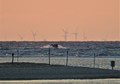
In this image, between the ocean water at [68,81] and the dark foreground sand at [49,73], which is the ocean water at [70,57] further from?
the ocean water at [68,81]

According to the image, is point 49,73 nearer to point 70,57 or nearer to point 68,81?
point 68,81

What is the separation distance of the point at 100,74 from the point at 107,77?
5.47 feet

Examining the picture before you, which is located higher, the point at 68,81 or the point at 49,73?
the point at 49,73

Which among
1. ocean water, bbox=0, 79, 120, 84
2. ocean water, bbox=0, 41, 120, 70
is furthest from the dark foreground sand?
ocean water, bbox=0, 41, 120, 70

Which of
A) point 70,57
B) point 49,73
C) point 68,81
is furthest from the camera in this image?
point 70,57

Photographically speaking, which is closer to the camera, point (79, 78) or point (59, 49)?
point (79, 78)

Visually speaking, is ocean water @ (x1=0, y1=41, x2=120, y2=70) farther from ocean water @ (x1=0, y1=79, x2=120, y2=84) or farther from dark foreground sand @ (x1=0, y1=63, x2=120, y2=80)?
ocean water @ (x1=0, y1=79, x2=120, y2=84)

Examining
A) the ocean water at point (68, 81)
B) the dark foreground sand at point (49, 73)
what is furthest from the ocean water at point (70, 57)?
the ocean water at point (68, 81)

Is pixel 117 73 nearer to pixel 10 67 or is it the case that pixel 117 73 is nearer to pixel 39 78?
pixel 39 78

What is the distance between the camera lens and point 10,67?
4550 centimetres

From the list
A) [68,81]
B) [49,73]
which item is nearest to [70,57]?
[49,73]

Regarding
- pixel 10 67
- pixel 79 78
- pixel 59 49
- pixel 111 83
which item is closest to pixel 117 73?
pixel 79 78

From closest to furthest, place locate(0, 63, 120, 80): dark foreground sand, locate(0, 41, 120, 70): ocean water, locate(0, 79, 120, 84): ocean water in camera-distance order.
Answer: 1. locate(0, 79, 120, 84): ocean water
2. locate(0, 63, 120, 80): dark foreground sand
3. locate(0, 41, 120, 70): ocean water

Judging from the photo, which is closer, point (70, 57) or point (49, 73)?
point (49, 73)
